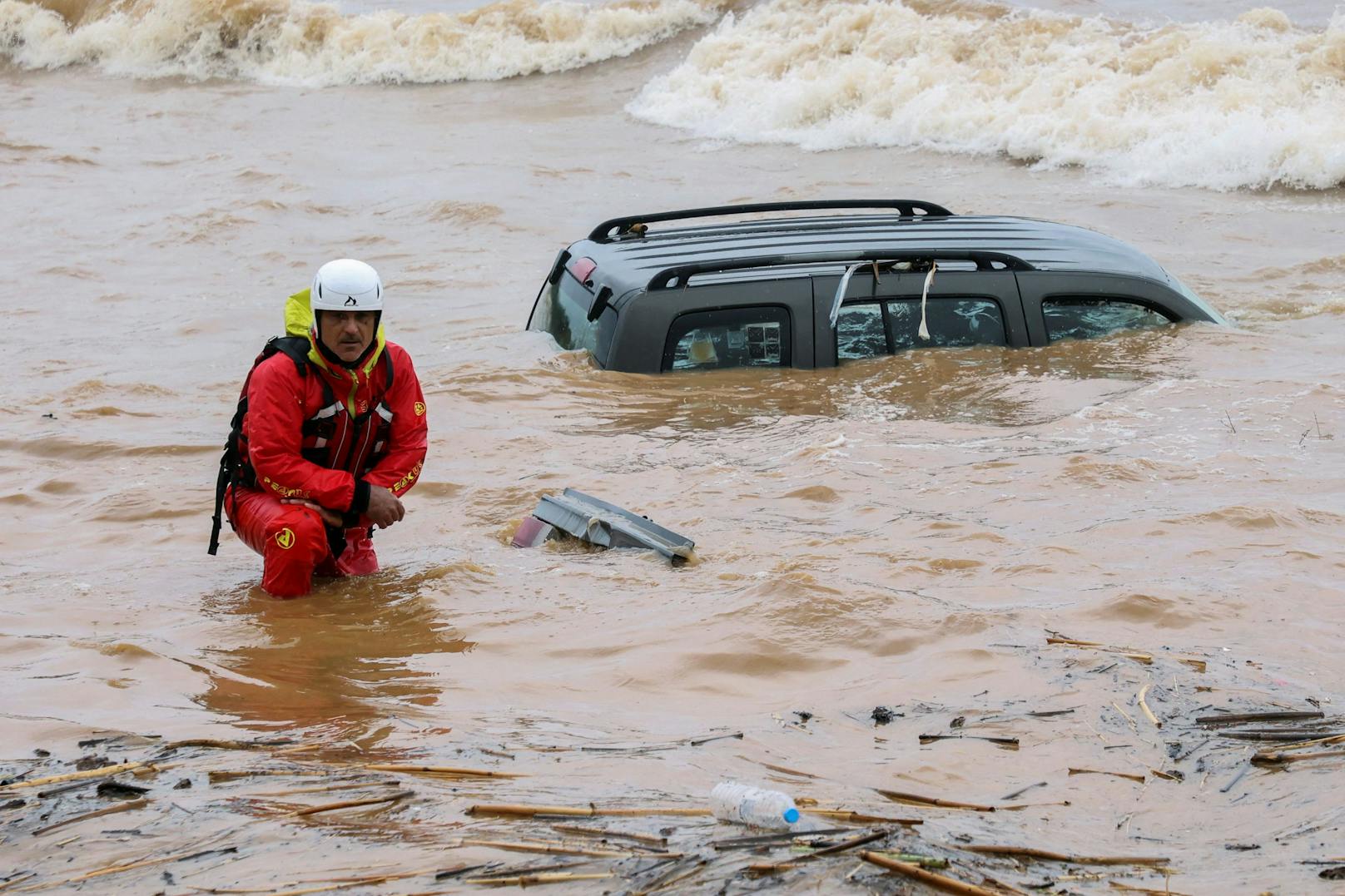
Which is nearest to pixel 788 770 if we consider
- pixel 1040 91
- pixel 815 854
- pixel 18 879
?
pixel 815 854

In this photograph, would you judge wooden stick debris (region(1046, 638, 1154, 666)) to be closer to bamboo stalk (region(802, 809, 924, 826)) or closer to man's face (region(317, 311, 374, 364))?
bamboo stalk (region(802, 809, 924, 826))

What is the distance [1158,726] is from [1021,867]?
119cm

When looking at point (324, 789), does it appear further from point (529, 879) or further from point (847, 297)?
point (847, 297)

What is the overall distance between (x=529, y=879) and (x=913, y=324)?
17.3 ft

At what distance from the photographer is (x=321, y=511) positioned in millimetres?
5844

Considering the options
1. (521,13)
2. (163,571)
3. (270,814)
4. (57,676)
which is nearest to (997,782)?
(270,814)

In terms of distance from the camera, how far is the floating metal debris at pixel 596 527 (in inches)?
243

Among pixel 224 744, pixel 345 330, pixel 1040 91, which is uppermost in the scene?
pixel 1040 91

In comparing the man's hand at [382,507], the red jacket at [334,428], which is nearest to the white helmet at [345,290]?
the red jacket at [334,428]

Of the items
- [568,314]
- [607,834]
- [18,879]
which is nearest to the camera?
[18,879]

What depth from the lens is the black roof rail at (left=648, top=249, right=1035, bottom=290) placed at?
761cm

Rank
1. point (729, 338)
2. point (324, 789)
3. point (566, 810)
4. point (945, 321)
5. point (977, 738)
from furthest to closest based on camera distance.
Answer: point (945, 321) < point (729, 338) < point (977, 738) < point (324, 789) < point (566, 810)

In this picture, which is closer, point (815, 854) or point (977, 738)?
point (815, 854)

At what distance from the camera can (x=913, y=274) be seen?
7773mm
